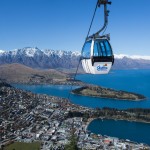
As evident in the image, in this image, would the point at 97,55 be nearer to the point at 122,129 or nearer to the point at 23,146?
the point at 23,146

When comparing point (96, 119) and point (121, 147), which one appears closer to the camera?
point (121, 147)

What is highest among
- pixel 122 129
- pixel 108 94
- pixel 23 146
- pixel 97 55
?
pixel 97 55

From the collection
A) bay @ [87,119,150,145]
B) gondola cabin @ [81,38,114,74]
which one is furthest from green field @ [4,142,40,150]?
gondola cabin @ [81,38,114,74]

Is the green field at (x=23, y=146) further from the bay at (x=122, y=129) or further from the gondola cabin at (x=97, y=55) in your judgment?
the gondola cabin at (x=97, y=55)

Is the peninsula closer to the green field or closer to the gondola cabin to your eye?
the green field

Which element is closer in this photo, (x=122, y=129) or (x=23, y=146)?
(x=23, y=146)

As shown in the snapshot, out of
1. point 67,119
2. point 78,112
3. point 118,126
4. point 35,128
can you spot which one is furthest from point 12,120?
point 118,126

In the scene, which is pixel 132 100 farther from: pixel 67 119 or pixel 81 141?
pixel 81 141

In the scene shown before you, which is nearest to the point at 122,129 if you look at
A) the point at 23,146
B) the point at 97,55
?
the point at 23,146
